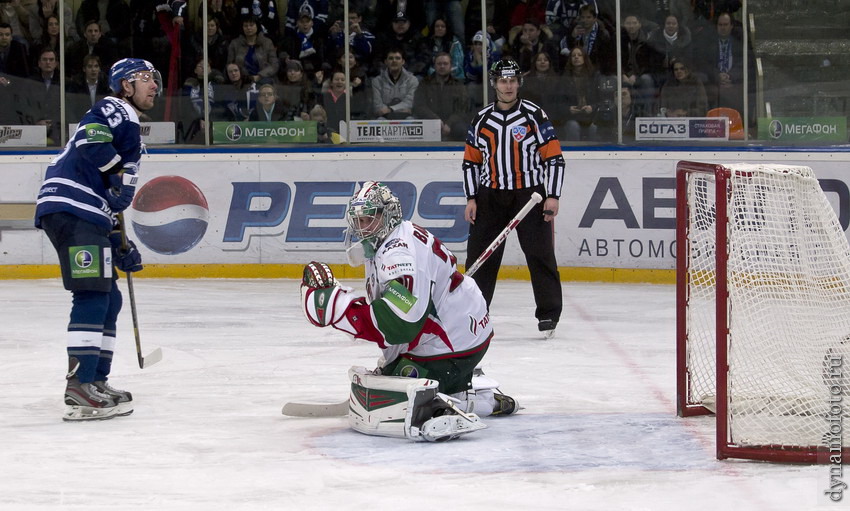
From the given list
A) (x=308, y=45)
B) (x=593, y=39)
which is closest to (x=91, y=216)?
(x=308, y=45)

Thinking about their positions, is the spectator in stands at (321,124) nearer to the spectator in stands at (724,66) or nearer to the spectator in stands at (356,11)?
the spectator in stands at (356,11)

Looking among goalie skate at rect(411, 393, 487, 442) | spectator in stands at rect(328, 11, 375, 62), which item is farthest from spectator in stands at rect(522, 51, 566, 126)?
goalie skate at rect(411, 393, 487, 442)

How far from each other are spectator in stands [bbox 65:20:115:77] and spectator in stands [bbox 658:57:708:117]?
3.88 metres

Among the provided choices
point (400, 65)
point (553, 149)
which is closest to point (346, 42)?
point (400, 65)

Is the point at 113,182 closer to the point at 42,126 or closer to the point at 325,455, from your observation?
the point at 325,455

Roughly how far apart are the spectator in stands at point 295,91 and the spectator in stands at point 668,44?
7.86 ft

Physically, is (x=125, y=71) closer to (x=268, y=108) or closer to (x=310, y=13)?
(x=268, y=108)

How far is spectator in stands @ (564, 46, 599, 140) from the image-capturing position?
8.59 metres

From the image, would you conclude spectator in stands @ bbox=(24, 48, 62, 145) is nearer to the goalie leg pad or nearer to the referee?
the referee

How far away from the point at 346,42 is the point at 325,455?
217 inches

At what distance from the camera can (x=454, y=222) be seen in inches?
325

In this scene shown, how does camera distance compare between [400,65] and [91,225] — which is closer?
[91,225]

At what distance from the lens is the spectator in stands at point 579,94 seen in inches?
338

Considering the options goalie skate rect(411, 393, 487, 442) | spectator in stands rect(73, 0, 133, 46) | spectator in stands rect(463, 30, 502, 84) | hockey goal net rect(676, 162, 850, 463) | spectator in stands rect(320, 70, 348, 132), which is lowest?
goalie skate rect(411, 393, 487, 442)
